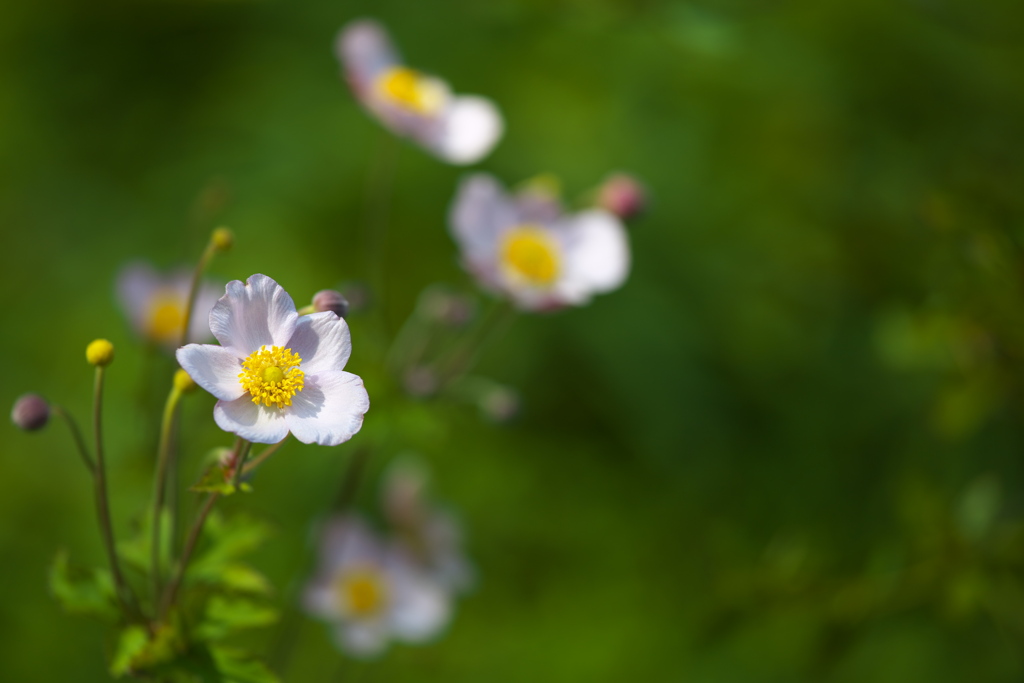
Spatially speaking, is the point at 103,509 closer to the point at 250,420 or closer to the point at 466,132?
the point at 250,420

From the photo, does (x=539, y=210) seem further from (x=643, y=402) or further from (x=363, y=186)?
(x=363, y=186)

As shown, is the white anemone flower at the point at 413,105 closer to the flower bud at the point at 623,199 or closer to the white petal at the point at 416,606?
the flower bud at the point at 623,199

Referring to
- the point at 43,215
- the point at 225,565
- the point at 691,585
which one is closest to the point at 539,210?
the point at 225,565

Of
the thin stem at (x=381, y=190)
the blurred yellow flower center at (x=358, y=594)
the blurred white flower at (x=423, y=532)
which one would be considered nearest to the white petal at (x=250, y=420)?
the blurred yellow flower center at (x=358, y=594)

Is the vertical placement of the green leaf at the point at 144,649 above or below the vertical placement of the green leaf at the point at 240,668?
below

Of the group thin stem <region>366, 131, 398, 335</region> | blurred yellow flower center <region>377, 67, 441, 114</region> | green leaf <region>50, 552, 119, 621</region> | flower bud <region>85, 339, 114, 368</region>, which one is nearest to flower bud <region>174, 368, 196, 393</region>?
flower bud <region>85, 339, 114, 368</region>

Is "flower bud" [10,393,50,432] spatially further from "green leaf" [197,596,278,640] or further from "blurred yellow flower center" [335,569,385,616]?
"blurred yellow flower center" [335,569,385,616]
